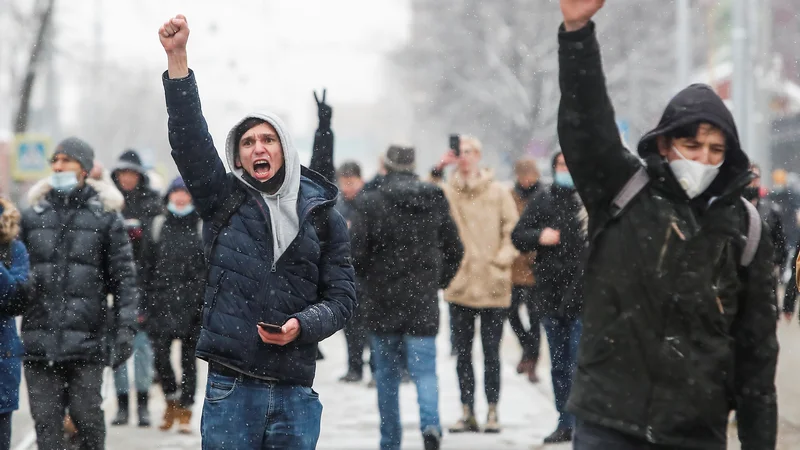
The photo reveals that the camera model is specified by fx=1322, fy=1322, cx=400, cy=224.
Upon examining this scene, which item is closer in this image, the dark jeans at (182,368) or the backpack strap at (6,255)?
the backpack strap at (6,255)

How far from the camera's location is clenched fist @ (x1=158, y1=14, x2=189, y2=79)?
4.23m

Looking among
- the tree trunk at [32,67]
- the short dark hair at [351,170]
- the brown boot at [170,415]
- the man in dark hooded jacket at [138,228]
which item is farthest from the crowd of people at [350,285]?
the tree trunk at [32,67]

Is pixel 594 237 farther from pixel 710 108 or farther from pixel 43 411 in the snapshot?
pixel 43 411

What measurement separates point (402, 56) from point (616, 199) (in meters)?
44.1

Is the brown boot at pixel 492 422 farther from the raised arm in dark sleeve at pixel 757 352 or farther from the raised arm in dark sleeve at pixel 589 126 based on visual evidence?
the raised arm in dark sleeve at pixel 589 126

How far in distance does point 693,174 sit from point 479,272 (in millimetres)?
5834

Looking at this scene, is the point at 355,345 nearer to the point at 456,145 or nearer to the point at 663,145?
the point at 456,145

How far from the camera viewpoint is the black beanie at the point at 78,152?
6.72 m

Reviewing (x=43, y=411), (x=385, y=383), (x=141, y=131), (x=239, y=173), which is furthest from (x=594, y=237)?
(x=141, y=131)

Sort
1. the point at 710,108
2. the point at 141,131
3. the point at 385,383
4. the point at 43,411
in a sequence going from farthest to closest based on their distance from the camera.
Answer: the point at 141,131
the point at 385,383
the point at 43,411
the point at 710,108

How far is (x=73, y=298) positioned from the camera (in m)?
6.59

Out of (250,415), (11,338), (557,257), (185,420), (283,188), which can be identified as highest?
(283,188)

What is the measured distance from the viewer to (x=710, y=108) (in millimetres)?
3549

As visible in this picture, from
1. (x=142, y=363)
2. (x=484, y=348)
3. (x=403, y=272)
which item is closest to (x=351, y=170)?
(x=142, y=363)
